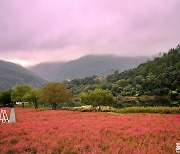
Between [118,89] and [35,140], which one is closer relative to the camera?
[35,140]

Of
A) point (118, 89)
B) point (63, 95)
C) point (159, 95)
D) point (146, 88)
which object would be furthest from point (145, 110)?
point (118, 89)

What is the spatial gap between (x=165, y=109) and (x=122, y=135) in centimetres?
3326

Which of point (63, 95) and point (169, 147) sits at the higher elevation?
point (63, 95)

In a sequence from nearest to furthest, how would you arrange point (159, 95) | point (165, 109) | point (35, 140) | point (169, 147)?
point (169, 147), point (35, 140), point (165, 109), point (159, 95)

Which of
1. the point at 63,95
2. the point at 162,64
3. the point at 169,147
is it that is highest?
the point at 162,64

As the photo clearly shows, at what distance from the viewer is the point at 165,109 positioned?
4872 centimetres

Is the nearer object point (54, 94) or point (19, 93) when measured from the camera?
point (54, 94)

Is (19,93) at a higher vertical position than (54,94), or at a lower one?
higher

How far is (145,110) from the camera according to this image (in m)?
51.2

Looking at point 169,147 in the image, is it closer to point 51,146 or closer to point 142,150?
point 142,150

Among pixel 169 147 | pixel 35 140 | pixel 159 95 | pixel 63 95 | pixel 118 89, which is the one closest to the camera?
pixel 169 147

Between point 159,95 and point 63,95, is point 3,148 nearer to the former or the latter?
point 63,95

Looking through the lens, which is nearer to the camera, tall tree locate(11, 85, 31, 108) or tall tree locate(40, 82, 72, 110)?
tall tree locate(40, 82, 72, 110)

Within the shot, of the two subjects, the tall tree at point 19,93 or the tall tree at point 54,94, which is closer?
the tall tree at point 54,94
